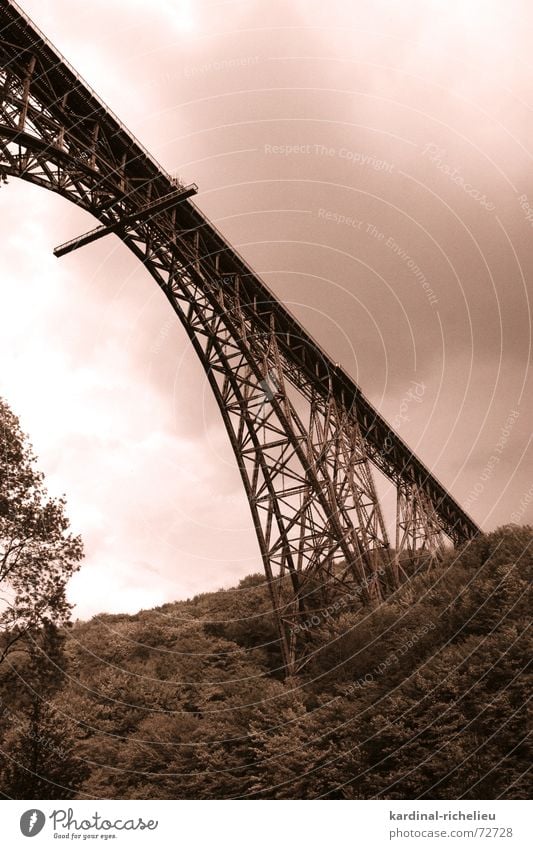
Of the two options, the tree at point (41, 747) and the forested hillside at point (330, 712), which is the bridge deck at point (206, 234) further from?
the tree at point (41, 747)

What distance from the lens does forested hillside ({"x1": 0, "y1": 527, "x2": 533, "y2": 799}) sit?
9.81m

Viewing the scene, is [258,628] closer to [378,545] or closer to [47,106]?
[378,545]

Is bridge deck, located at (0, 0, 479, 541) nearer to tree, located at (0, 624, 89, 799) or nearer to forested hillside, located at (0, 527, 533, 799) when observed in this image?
forested hillside, located at (0, 527, 533, 799)

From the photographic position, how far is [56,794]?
11.2 meters

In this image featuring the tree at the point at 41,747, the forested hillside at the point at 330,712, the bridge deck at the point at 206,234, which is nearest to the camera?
the forested hillside at the point at 330,712

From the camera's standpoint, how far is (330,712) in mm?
12336

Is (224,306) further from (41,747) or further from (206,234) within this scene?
(41,747)

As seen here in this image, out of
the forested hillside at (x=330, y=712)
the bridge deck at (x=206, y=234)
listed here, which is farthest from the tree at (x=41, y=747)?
the bridge deck at (x=206, y=234)

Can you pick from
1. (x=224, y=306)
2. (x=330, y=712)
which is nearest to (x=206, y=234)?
(x=224, y=306)

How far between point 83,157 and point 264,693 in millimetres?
14814

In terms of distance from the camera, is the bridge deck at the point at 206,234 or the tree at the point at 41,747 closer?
the tree at the point at 41,747

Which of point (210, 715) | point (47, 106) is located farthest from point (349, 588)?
point (47, 106)

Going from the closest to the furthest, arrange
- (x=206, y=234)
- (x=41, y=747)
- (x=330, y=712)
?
1. (x=41, y=747)
2. (x=330, y=712)
3. (x=206, y=234)

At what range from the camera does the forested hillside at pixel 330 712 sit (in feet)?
32.2
